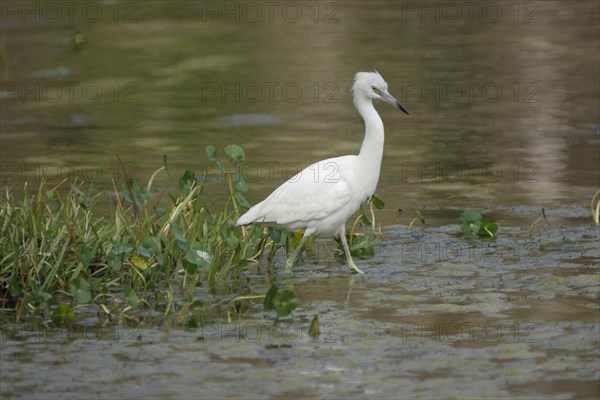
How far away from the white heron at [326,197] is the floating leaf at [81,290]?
1.35 meters

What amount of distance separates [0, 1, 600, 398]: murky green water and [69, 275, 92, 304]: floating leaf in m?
0.15

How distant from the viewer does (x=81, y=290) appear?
7148mm

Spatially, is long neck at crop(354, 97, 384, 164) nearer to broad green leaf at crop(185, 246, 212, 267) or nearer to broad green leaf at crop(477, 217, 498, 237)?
broad green leaf at crop(477, 217, 498, 237)

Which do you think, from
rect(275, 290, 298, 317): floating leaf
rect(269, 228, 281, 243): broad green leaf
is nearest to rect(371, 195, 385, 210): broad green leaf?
rect(269, 228, 281, 243): broad green leaf

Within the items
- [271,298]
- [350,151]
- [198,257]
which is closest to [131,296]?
[198,257]

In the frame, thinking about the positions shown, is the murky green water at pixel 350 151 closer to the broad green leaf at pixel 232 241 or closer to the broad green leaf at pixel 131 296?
the broad green leaf at pixel 131 296

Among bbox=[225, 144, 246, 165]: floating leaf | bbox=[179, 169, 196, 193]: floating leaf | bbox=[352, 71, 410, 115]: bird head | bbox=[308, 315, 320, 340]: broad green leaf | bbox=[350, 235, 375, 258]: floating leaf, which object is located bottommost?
bbox=[308, 315, 320, 340]: broad green leaf

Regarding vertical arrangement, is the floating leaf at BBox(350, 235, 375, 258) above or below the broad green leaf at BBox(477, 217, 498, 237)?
below

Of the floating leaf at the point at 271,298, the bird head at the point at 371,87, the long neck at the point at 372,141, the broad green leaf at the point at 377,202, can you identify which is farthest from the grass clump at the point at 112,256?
the broad green leaf at the point at 377,202

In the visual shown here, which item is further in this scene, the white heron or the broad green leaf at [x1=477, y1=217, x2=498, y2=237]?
the broad green leaf at [x1=477, y1=217, x2=498, y2=237]

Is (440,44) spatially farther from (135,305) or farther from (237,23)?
(135,305)

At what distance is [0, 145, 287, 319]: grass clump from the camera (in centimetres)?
734

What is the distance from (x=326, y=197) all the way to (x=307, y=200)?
128mm

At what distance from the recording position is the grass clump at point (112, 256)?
7.34 m
